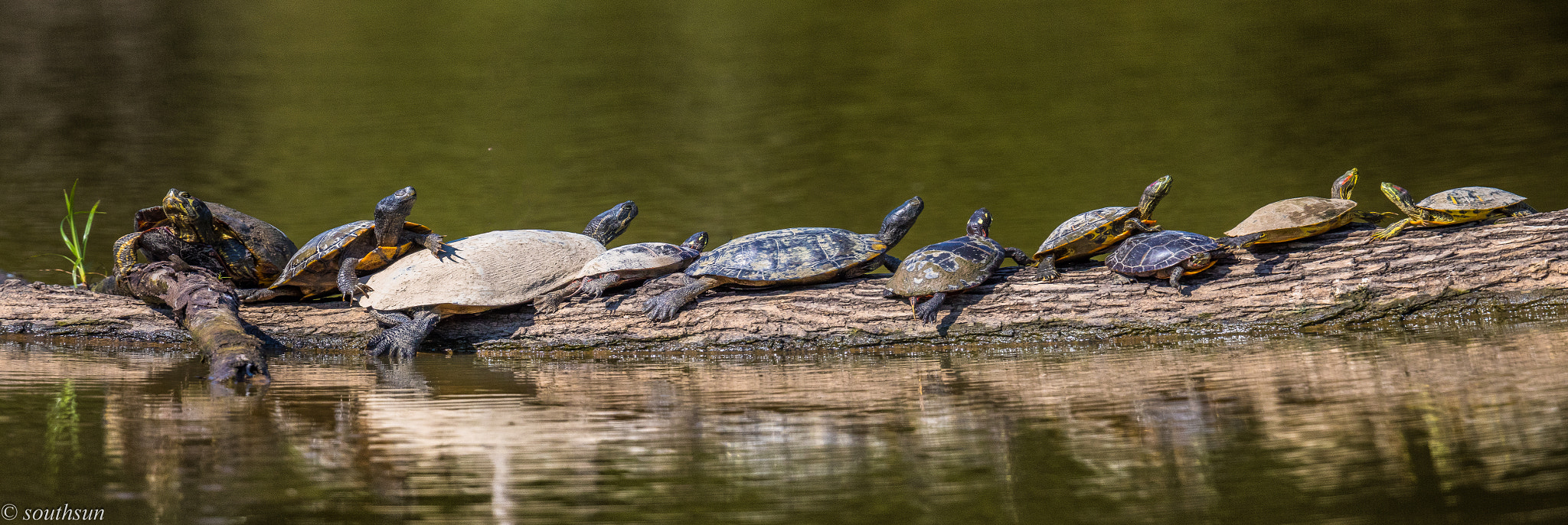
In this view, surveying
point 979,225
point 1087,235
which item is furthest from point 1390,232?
point 979,225

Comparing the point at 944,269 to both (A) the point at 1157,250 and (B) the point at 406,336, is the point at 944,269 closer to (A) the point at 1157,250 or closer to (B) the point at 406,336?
(A) the point at 1157,250

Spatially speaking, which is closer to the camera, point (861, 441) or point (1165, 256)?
point (861, 441)

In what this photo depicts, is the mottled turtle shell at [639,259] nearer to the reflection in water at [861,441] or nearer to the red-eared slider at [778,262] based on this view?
the red-eared slider at [778,262]

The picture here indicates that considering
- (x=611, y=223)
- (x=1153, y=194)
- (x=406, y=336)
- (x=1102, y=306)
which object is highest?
(x=611, y=223)

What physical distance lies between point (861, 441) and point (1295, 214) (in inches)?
117

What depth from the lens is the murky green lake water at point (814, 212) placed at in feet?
7.25

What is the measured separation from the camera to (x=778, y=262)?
472cm

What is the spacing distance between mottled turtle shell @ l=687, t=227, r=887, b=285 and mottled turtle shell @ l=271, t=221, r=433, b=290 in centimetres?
173

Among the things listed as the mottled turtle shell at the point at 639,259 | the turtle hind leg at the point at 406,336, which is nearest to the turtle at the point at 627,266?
the mottled turtle shell at the point at 639,259

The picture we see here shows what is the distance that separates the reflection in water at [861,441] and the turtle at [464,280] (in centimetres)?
67

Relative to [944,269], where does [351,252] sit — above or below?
above

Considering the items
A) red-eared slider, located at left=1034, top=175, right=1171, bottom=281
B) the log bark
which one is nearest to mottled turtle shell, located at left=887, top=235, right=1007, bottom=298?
the log bark

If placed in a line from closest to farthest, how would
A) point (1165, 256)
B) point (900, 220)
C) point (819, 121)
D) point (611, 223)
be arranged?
point (1165, 256)
point (900, 220)
point (611, 223)
point (819, 121)

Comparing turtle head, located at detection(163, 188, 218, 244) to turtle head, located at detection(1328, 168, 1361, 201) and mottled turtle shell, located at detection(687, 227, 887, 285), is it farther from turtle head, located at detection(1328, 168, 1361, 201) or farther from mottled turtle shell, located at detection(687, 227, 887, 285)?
turtle head, located at detection(1328, 168, 1361, 201)
